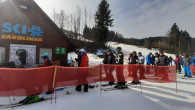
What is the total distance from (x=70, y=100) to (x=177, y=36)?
69.6m

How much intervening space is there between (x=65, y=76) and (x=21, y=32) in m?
5.39

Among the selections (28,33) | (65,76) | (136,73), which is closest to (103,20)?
(28,33)

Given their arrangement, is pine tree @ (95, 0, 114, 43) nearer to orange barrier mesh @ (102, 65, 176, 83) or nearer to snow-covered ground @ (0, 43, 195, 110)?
orange barrier mesh @ (102, 65, 176, 83)

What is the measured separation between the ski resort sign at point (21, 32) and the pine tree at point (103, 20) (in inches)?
1291

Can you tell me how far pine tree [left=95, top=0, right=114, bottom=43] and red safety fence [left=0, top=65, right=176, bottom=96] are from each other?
1356 inches

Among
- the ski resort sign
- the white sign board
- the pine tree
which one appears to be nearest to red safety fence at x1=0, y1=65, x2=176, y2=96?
the white sign board

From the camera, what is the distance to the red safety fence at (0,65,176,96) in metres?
3.73

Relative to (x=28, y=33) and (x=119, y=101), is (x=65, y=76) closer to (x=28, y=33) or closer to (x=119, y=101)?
(x=119, y=101)

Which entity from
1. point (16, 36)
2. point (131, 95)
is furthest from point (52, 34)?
point (131, 95)

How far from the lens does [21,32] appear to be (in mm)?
7613

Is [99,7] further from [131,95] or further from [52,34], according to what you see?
[131,95]

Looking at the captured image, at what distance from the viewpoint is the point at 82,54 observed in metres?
5.53

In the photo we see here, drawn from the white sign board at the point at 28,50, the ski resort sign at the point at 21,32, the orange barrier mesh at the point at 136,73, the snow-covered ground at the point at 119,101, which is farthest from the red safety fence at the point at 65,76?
the ski resort sign at the point at 21,32

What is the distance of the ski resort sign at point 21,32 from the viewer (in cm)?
708
